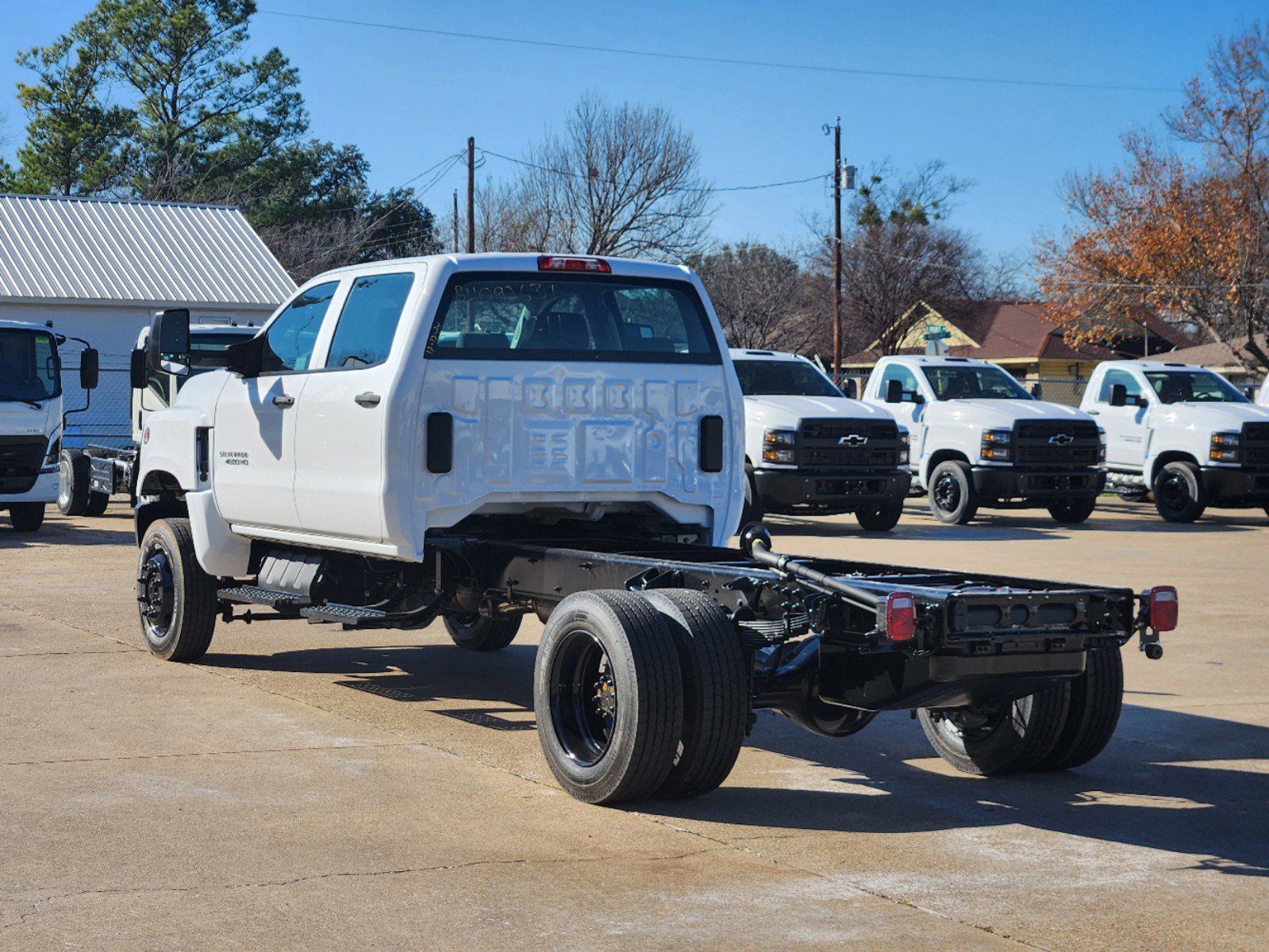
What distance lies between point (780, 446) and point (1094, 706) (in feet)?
40.5

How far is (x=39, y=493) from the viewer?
19.2m

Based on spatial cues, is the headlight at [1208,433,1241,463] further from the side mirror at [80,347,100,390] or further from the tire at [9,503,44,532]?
the tire at [9,503,44,532]

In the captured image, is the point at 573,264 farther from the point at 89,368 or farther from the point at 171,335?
the point at 89,368

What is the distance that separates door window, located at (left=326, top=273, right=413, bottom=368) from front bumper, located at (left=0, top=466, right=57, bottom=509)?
39.8ft

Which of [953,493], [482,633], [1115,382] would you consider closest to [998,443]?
[953,493]

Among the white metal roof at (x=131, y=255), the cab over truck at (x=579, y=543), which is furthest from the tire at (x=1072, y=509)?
the white metal roof at (x=131, y=255)

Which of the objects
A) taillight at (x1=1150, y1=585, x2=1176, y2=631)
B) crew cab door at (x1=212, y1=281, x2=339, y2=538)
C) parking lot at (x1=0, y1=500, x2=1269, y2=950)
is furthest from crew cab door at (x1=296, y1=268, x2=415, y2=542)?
taillight at (x1=1150, y1=585, x2=1176, y2=631)

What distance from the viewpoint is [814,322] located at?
6719cm

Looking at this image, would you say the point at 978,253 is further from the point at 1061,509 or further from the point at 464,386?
the point at 464,386

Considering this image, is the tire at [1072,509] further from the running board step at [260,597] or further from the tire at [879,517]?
the running board step at [260,597]

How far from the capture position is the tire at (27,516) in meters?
19.5

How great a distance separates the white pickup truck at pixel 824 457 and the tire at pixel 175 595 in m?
9.43

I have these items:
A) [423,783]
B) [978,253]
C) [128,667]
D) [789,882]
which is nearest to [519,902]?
[789,882]

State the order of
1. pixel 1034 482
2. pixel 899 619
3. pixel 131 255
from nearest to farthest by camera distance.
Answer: pixel 899 619
pixel 1034 482
pixel 131 255
